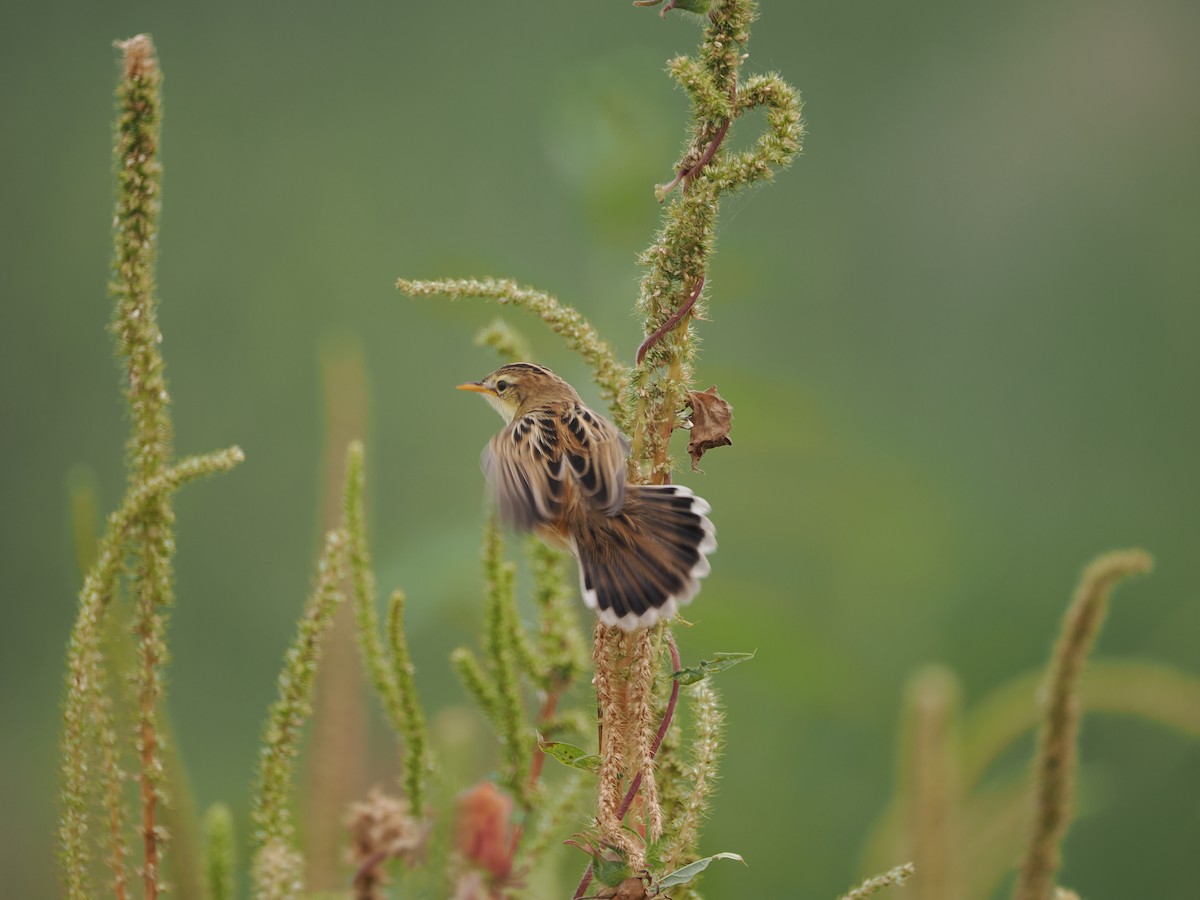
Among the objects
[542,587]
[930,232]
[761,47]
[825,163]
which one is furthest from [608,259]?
[825,163]

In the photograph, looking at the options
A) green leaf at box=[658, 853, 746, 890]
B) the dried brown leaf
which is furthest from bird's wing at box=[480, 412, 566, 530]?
green leaf at box=[658, 853, 746, 890]

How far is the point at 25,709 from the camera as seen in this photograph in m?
2.75

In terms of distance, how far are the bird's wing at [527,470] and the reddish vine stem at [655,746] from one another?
217 mm

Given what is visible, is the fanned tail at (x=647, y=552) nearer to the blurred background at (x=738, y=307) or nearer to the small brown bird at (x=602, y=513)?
the small brown bird at (x=602, y=513)

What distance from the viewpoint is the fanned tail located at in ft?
2.23

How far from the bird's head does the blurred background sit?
113 cm

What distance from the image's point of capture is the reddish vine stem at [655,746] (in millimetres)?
542

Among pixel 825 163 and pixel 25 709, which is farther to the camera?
pixel 825 163

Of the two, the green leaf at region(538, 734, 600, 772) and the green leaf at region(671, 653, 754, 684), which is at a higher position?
the green leaf at region(671, 653, 754, 684)

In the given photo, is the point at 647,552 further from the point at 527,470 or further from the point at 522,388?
the point at 522,388

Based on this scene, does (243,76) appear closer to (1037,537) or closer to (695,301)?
(1037,537)

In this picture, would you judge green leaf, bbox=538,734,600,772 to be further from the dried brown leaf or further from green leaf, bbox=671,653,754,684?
the dried brown leaf

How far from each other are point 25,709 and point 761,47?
222 cm

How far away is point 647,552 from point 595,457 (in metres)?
0.17
